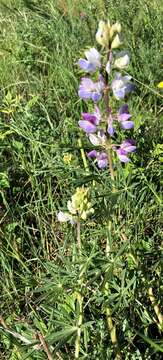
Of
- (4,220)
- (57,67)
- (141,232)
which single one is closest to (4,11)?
(57,67)

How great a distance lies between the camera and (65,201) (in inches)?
71.6

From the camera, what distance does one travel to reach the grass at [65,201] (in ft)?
4.33

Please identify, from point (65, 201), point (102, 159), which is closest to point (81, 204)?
point (102, 159)

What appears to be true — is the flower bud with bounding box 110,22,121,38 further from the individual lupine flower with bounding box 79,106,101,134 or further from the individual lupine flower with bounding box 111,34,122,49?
the individual lupine flower with bounding box 79,106,101,134

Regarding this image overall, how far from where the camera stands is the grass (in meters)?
1.32

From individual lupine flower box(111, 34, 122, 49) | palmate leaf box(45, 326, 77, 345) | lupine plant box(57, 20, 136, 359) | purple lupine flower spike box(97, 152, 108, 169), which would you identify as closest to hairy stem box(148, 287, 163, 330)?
lupine plant box(57, 20, 136, 359)

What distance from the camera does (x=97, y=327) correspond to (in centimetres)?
144

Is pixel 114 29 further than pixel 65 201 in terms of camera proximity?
No

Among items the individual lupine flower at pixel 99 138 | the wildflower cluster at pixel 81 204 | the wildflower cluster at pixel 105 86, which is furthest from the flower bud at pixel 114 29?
the wildflower cluster at pixel 81 204

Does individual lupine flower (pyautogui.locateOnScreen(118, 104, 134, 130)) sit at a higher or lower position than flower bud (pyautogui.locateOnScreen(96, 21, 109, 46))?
lower

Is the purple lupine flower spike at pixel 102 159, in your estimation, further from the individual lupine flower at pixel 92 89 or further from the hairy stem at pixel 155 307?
the hairy stem at pixel 155 307

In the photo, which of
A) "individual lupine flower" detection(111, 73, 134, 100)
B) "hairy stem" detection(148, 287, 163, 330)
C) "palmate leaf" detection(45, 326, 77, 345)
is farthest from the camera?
"hairy stem" detection(148, 287, 163, 330)

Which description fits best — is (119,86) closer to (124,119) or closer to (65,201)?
(124,119)

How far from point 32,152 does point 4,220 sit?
13.8 inches
